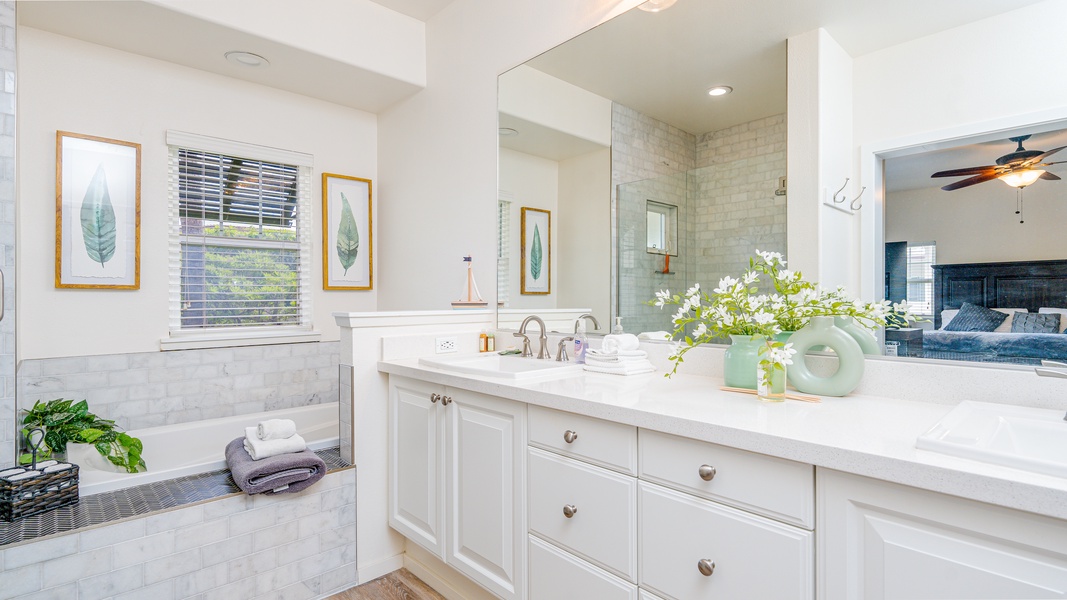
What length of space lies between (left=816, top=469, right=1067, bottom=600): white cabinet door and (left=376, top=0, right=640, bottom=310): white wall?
6.73 ft

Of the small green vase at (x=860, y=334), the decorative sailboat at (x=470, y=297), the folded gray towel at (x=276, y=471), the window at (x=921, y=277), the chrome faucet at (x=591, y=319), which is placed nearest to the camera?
the window at (x=921, y=277)

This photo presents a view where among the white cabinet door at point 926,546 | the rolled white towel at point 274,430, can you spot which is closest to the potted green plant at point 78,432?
the rolled white towel at point 274,430

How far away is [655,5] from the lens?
6.72 ft

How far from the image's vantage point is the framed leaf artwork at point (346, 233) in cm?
360

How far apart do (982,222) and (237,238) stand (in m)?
3.58

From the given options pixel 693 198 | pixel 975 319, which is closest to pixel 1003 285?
pixel 975 319

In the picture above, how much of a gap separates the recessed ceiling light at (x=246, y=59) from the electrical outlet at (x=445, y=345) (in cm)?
195

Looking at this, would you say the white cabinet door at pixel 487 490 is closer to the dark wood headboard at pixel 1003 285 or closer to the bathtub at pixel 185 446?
the bathtub at pixel 185 446

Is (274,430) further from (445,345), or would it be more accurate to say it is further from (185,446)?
(185,446)

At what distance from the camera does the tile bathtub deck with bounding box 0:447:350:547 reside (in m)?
1.69

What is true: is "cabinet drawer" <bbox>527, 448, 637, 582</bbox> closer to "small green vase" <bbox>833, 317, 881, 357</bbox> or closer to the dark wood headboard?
"small green vase" <bbox>833, 317, 881, 357</bbox>

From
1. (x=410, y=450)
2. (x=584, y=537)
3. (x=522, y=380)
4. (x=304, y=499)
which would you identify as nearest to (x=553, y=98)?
(x=522, y=380)

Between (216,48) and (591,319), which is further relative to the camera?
(216,48)

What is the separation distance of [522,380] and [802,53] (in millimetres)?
Answer: 1392
